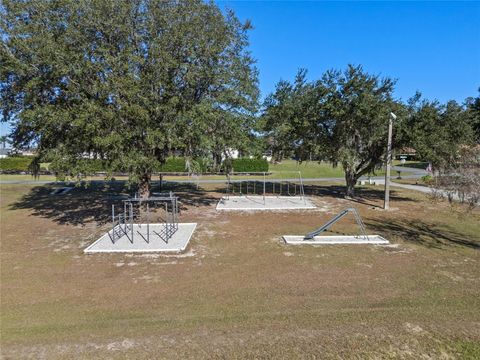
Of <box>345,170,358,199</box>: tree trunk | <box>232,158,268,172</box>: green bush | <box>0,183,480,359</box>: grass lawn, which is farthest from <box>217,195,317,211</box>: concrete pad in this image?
<box>232,158,268,172</box>: green bush

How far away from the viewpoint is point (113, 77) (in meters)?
9.42

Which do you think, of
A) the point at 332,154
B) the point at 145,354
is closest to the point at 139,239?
the point at 145,354

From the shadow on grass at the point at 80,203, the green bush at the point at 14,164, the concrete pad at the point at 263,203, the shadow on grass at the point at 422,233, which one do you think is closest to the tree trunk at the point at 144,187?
the shadow on grass at the point at 80,203

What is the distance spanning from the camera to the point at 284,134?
649 inches

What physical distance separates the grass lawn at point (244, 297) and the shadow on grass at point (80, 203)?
1.91 m

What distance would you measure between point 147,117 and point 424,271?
8621 mm

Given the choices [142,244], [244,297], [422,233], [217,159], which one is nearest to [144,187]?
[217,159]

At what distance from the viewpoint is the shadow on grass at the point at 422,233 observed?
959 cm

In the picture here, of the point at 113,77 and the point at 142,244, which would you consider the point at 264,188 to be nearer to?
the point at 142,244

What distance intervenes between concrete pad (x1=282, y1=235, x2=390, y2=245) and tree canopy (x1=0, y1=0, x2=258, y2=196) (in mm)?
4233

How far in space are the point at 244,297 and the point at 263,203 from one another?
10.6 metres

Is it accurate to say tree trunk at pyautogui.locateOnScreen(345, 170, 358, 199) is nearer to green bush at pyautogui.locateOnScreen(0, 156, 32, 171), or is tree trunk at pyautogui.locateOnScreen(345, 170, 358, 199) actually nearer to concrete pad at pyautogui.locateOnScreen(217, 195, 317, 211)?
concrete pad at pyautogui.locateOnScreen(217, 195, 317, 211)

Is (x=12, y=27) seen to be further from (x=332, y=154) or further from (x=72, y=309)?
(x=332, y=154)

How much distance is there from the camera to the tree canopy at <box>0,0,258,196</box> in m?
9.52
